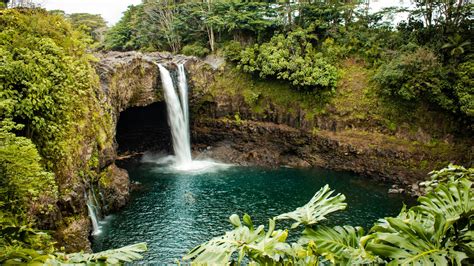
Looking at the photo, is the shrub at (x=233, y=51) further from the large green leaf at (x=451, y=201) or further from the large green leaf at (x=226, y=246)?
the large green leaf at (x=451, y=201)

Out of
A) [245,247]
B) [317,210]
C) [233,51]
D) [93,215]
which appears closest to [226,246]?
[245,247]

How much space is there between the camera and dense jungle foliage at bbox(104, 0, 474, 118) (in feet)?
72.4

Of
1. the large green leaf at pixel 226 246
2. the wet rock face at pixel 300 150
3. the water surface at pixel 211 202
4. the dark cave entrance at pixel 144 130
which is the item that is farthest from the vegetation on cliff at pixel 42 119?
the wet rock face at pixel 300 150

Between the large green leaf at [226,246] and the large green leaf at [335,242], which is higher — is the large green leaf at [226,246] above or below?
above

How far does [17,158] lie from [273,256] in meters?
6.44

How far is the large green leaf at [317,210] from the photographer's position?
4188mm

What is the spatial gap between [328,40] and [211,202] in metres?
17.2

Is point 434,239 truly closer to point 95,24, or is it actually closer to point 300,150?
point 300,150

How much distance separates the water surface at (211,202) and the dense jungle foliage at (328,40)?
7.14m

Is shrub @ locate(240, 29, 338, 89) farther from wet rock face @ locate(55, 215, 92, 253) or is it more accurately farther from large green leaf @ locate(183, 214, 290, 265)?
large green leaf @ locate(183, 214, 290, 265)

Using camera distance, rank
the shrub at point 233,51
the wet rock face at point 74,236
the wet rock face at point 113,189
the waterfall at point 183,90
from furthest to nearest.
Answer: the shrub at point 233,51 → the waterfall at point 183,90 → the wet rock face at point 113,189 → the wet rock face at point 74,236

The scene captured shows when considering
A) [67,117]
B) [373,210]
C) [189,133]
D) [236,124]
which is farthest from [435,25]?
[67,117]

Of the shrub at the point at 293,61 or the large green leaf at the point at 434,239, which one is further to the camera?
the shrub at the point at 293,61

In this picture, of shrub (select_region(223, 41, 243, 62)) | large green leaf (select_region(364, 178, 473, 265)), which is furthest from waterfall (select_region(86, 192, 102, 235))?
shrub (select_region(223, 41, 243, 62))
